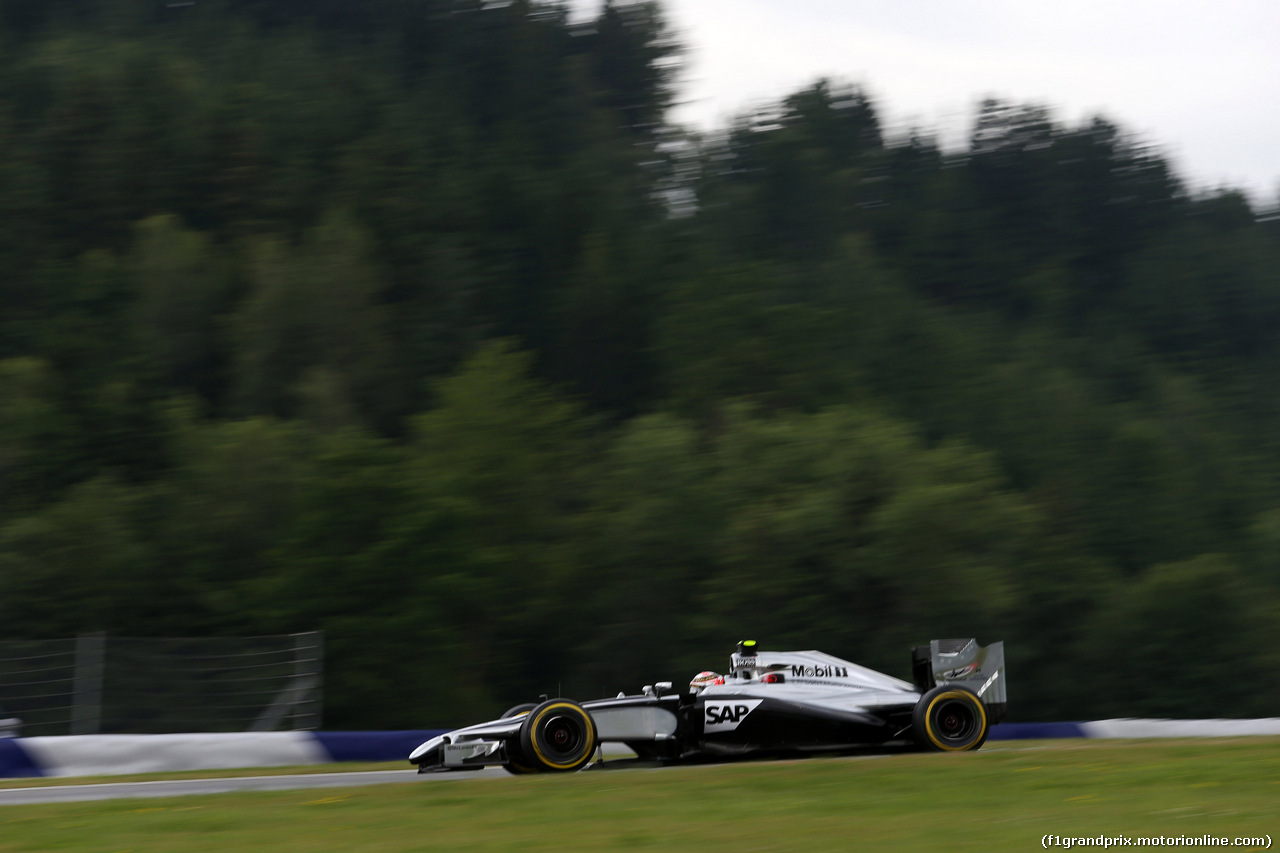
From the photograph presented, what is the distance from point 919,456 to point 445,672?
43.3ft

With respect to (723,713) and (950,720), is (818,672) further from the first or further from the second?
(950,720)

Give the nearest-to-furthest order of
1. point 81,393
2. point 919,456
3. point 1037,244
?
point 919,456 < point 81,393 < point 1037,244

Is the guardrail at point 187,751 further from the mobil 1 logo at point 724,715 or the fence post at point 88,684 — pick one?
the mobil 1 logo at point 724,715

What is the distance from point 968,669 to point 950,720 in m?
0.59

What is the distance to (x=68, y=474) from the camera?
3547 cm

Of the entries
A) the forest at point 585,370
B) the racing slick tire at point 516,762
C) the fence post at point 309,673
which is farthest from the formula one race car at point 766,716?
the forest at point 585,370

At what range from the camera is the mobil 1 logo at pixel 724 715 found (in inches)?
407

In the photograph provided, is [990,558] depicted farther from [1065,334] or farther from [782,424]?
[1065,334]

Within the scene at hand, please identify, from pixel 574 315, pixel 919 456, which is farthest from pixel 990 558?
pixel 574 315

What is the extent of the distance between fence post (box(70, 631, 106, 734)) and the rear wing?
25.6 ft
